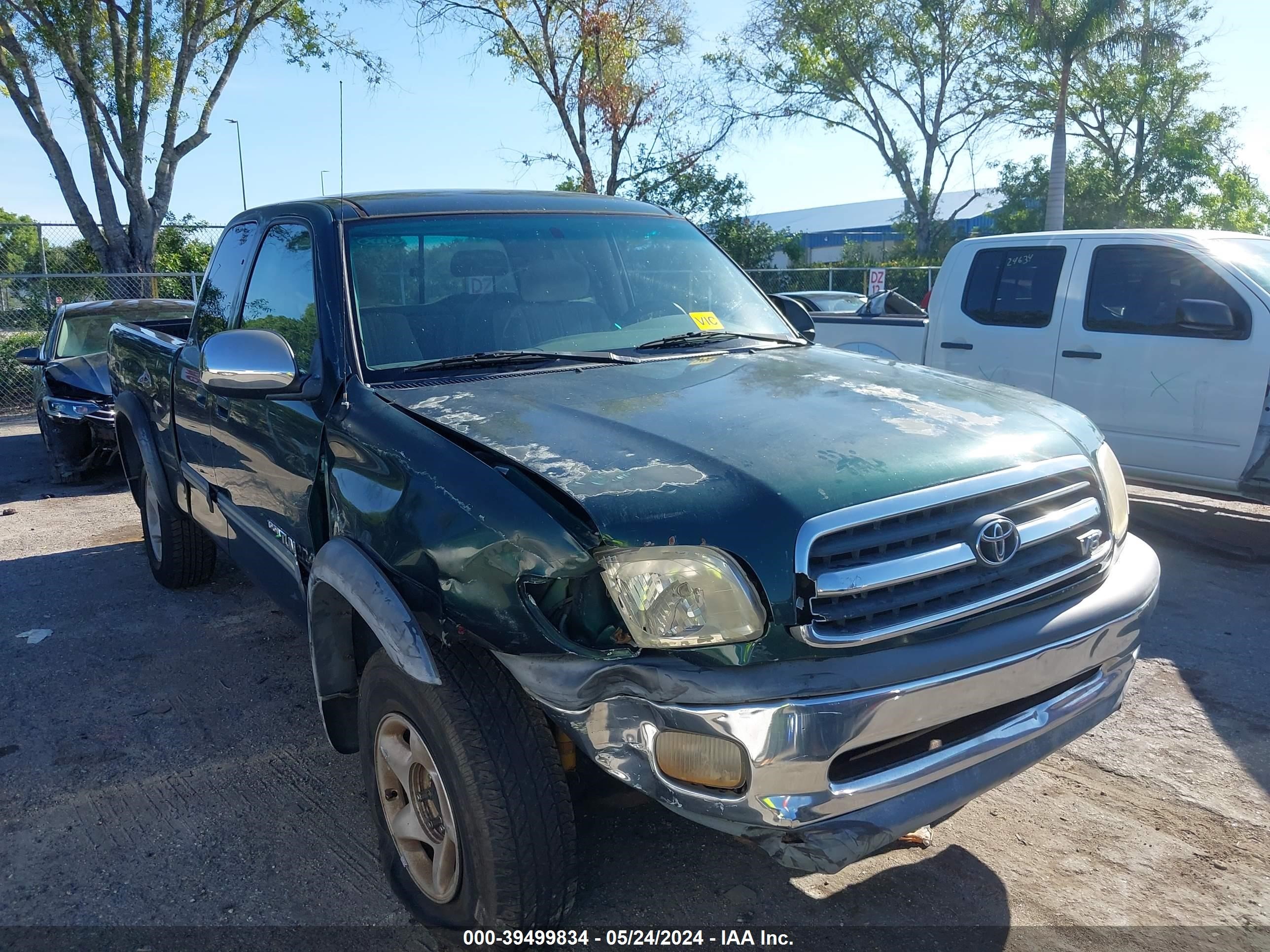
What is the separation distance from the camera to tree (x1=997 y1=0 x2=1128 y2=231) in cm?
2297

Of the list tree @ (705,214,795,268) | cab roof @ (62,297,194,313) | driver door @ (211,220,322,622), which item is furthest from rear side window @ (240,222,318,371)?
tree @ (705,214,795,268)

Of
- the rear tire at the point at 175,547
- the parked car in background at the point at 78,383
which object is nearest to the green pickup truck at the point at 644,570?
the rear tire at the point at 175,547

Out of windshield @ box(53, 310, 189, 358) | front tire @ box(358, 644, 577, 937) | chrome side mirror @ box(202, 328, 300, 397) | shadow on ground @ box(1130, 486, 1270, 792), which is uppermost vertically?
chrome side mirror @ box(202, 328, 300, 397)

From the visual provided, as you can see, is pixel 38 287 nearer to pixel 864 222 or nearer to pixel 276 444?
pixel 276 444

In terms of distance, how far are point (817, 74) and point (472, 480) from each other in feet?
112

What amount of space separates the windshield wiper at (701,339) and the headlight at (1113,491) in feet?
4.17

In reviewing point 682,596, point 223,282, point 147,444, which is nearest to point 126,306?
point 147,444

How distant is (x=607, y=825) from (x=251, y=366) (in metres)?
1.85

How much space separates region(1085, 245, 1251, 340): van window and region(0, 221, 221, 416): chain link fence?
11684 millimetres

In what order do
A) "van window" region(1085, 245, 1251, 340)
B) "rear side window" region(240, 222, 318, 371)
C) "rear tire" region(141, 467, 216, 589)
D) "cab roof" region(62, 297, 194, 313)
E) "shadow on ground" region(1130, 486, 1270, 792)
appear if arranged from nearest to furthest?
"rear side window" region(240, 222, 318, 371)
"shadow on ground" region(1130, 486, 1270, 792)
"rear tire" region(141, 467, 216, 589)
"van window" region(1085, 245, 1251, 340)
"cab roof" region(62, 297, 194, 313)

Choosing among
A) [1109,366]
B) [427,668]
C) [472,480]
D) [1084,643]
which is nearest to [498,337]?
[472,480]

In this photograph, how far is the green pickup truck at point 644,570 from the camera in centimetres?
209

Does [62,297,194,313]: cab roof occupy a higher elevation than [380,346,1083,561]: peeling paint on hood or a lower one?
higher

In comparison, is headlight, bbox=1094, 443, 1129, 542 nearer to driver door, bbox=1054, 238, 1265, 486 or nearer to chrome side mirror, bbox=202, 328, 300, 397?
chrome side mirror, bbox=202, 328, 300, 397
